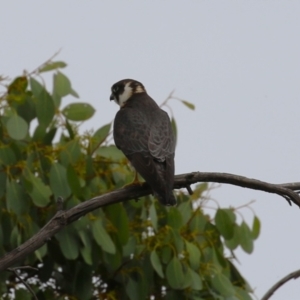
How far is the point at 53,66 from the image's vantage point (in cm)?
574

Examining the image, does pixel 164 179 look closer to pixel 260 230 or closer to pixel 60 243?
pixel 60 243

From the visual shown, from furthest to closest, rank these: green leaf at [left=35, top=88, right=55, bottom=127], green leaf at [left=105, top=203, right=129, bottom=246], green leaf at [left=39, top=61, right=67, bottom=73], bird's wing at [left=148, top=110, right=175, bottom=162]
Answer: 1. green leaf at [left=39, top=61, right=67, bottom=73]
2. green leaf at [left=35, top=88, right=55, bottom=127]
3. green leaf at [left=105, top=203, right=129, bottom=246]
4. bird's wing at [left=148, top=110, right=175, bottom=162]

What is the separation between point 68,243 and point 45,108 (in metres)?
0.79

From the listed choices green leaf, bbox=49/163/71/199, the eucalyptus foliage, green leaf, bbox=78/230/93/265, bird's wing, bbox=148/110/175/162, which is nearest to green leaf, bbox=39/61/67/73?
the eucalyptus foliage

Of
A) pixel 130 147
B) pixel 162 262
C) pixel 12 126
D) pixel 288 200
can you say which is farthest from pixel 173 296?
pixel 288 200

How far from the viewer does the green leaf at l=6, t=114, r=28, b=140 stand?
5.10 meters

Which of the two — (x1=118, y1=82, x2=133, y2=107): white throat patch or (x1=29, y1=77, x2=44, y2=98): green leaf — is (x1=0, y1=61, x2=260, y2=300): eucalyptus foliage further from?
(x1=118, y1=82, x2=133, y2=107): white throat patch

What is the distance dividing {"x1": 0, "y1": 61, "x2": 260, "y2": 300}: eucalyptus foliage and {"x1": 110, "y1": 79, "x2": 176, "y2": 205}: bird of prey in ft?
0.69

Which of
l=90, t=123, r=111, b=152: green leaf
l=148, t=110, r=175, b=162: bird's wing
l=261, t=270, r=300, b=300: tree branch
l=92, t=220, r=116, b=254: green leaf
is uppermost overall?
l=90, t=123, r=111, b=152: green leaf

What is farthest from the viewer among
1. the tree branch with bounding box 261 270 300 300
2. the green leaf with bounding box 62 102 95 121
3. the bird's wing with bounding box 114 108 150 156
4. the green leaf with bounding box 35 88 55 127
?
the green leaf with bounding box 62 102 95 121

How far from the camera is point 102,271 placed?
5746mm

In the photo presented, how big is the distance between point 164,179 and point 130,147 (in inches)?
22.6

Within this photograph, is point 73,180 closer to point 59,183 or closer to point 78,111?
point 59,183

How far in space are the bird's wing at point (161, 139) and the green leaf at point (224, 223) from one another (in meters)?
0.59
